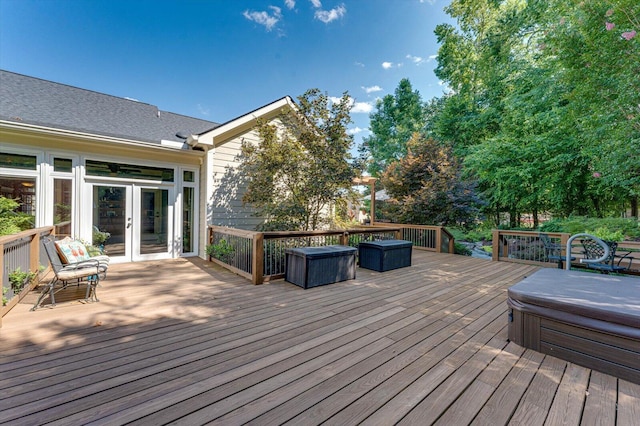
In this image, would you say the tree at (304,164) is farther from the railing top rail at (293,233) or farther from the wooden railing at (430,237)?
the wooden railing at (430,237)

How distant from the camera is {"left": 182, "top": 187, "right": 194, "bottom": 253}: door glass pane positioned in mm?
7047

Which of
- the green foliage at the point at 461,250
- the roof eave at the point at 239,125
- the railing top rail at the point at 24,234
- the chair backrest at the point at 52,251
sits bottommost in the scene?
the green foliage at the point at 461,250

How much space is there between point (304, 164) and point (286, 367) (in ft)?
16.6

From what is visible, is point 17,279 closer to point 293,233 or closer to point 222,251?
point 222,251

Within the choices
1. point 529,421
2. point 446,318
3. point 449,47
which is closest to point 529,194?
point 449,47

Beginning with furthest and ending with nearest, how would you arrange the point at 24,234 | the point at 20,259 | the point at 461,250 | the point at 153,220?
1. the point at 461,250
2. the point at 153,220
3. the point at 20,259
4. the point at 24,234

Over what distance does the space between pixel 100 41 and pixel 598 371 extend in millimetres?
14082

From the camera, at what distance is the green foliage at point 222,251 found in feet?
19.1

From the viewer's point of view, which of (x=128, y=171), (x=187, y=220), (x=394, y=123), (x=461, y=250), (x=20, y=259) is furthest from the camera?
(x=394, y=123)

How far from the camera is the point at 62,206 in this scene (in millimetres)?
5598

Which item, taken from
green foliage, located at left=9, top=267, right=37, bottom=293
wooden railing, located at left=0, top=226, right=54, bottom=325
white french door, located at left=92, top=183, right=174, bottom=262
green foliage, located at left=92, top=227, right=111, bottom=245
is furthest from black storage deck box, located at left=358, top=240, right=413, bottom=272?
green foliage, located at left=92, top=227, right=111, bottom=245

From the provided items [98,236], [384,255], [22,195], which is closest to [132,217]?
[98,236]

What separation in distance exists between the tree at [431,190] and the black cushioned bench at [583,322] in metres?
6.80

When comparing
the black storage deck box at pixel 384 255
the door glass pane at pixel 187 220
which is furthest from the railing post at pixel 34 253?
the black storage deck box at pixel 384 255
